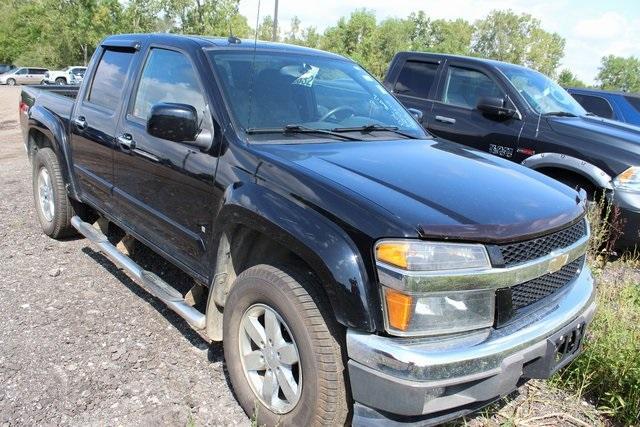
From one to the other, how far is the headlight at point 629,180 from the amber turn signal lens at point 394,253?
3.91 m

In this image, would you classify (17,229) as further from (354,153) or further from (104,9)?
(104,9)

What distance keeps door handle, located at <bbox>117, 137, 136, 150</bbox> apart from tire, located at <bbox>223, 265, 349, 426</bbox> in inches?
58.1

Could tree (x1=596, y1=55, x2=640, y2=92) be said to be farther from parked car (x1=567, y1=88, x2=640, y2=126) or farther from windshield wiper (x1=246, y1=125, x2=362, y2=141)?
windshield wiper (x1=246, y1=125, x2=362, y2=141)

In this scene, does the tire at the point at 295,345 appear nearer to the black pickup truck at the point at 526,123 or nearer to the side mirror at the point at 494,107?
the black pickup truck at the point at 526,123

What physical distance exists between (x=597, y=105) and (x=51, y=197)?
9.19 m

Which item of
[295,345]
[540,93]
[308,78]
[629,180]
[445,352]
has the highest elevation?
[308,78]

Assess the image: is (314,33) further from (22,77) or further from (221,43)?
(221,43)

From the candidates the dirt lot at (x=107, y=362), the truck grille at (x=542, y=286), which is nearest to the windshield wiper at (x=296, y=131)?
the truck grille at (x=542, y=286)

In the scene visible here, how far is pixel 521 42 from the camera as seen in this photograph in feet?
252

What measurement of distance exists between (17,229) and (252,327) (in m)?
3.97

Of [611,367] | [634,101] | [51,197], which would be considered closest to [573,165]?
[611,367]

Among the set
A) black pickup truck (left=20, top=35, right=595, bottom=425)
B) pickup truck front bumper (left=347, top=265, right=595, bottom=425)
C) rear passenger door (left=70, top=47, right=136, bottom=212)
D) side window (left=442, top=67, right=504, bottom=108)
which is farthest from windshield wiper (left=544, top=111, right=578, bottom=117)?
rear passenger door (left=70, top=47, right=136, bottom=212)

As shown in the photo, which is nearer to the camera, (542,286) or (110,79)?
(542,286)

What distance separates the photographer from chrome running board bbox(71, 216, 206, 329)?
2.97 metres
